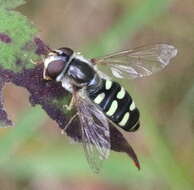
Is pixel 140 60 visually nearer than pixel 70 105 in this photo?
No

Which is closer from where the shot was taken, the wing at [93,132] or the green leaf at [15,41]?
the green leaf at [15,41]

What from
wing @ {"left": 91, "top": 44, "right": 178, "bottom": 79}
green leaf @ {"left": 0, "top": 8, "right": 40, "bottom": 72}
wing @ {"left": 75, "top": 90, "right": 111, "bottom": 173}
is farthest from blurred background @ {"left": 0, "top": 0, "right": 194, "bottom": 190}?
green leaf @ {"left": 0, "top": 8, "right": 40, "bottom": 72}

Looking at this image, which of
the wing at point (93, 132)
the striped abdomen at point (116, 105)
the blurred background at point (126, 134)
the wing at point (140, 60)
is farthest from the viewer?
the blurred background at point (126, 134)

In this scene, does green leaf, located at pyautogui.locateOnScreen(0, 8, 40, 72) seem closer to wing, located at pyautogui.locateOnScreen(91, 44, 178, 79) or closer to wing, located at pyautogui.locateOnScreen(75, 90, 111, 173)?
wing, located at pyautogui.locateOnScreen(75, 90, 111, 173)

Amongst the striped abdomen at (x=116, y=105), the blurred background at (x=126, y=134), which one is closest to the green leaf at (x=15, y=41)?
the striped abdomen at (x=116, y=105)

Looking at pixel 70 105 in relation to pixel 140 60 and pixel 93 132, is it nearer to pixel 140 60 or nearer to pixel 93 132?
pixel 93 132

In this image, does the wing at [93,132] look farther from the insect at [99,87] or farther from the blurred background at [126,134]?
the blurred background at [126,134]

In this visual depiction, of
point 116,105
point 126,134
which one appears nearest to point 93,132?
point 116,105
